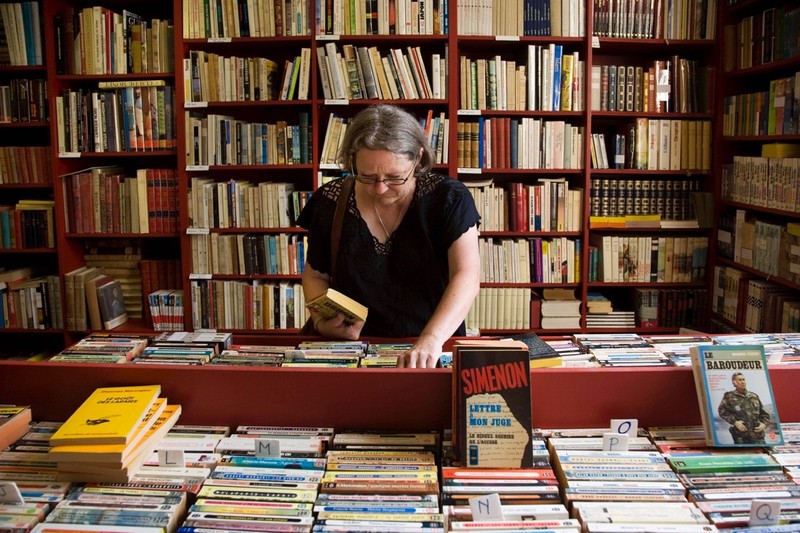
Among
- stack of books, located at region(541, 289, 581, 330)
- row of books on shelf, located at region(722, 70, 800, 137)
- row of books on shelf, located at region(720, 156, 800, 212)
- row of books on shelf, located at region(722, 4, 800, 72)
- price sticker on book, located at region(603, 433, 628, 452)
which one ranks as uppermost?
row of books on shelf, located at region(722, 4, 800, 72)

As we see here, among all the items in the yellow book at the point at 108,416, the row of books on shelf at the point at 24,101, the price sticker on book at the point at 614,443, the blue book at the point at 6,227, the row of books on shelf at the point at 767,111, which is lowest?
the price sticker on book at the point at 614,443

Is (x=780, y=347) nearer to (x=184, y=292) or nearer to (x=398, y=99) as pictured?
(x=398, y=99)

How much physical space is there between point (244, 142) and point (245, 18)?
64 centimetres

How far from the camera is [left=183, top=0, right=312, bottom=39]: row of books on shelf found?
3861 millimetres

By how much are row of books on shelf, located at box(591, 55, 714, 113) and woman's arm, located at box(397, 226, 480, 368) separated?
2138mm

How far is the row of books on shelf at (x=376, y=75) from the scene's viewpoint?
385 centimetres

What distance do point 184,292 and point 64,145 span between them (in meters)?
1.05

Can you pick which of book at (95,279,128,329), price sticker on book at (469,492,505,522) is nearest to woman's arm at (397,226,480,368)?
price sticker on book at (469,492,505,522)

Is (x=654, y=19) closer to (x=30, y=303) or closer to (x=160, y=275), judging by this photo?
(x=160, y=275)

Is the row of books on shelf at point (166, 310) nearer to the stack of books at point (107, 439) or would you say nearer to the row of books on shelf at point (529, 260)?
the row of books on shelf at point (529, 260)

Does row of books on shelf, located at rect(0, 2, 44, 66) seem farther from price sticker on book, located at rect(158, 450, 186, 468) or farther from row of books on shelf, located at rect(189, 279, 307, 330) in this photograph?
price sticker on book, located at rect(158, 450, 186, 468)

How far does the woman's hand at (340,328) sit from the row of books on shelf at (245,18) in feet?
7.34

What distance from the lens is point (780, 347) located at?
1.86m

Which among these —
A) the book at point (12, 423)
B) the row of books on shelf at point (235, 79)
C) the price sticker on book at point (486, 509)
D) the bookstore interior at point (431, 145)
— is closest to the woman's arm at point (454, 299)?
the price sticker on book at point (486, 509)
